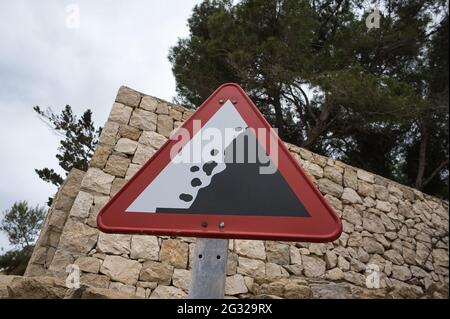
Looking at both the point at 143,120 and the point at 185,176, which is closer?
the point at 185,176

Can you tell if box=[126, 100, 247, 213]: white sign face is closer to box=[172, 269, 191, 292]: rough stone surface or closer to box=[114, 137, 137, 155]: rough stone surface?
box=[172, 269, 191, 292]: rough stone surface

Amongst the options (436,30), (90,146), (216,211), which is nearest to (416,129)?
(436,30)

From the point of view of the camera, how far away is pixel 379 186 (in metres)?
5.34

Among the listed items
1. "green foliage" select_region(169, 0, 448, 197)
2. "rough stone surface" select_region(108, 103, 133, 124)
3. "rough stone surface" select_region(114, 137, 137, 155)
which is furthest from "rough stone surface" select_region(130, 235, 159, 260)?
"green foliage" select_region(169, 0, 448, 197)

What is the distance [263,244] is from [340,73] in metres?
3.20

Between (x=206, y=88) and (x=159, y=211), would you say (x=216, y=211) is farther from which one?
(x=206, y=88)

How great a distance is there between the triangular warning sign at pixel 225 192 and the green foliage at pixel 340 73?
501 centimetres

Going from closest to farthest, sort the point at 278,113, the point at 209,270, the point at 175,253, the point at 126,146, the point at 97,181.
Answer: the point at 209,270 → the point at 175,253 → the point at 97,181 → the point at 126,146 → the point at 278,113

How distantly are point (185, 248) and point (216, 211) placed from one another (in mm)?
2751

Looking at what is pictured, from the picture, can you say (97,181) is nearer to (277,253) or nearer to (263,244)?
(263,244)

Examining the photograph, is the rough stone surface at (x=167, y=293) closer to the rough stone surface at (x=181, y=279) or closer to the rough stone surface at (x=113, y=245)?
the rough stone surface at (x=181, y=279)

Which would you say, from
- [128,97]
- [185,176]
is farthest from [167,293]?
[185,176]

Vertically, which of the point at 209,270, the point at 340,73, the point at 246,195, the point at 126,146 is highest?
the point at 340,73

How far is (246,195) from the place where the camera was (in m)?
0.87
